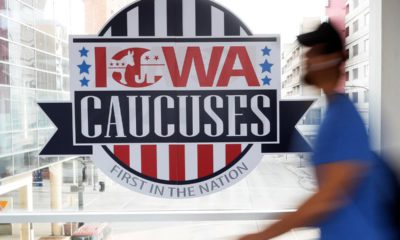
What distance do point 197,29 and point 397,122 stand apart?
1447mm

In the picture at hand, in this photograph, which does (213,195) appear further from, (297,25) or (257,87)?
(297,25)

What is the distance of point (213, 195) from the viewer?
2.99 metres

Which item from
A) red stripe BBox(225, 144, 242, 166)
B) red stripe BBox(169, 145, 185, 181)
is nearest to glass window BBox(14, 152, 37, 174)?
red stripe BBox(169, 145, 185, 181)

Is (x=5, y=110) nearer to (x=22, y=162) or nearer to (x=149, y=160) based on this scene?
(x=22, y=162)

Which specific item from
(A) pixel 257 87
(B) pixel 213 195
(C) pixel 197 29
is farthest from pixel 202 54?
(B) pixel 213 195

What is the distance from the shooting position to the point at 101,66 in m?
2.95

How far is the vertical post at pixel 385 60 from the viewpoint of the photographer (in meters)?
2.84

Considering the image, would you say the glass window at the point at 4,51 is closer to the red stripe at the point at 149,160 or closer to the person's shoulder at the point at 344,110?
the red stripe at the point at 149,160

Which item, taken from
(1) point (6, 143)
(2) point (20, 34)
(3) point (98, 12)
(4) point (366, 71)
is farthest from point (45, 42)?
(4) point (366, 71)

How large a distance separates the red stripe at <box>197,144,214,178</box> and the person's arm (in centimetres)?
170

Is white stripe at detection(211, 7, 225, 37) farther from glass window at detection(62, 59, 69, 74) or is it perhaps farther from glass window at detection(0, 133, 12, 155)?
glass window at detection(0, 133, 12, 155)

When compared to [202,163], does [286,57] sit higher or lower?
higher

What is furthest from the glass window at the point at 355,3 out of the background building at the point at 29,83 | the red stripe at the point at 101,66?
the background building at the point at 29,83

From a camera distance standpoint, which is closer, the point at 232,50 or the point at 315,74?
the point at 315,74
